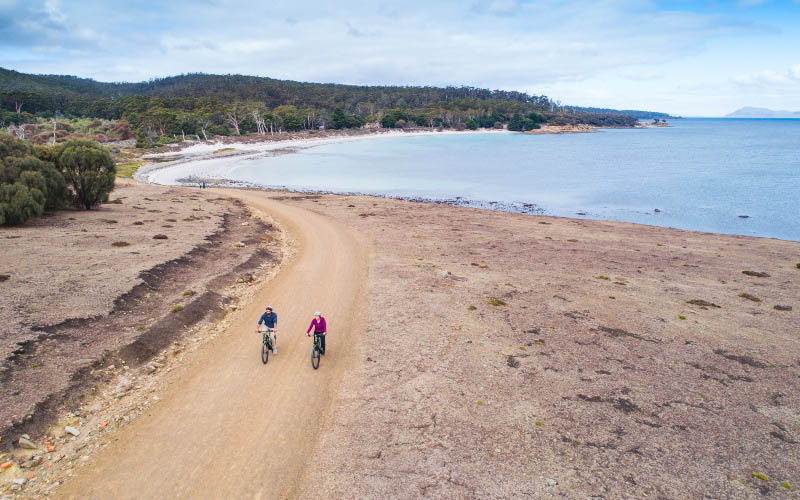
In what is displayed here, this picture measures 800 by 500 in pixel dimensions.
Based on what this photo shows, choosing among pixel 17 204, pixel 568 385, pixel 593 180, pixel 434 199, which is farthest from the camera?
pixel 593 180

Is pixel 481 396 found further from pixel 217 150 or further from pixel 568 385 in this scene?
pixel 217 150

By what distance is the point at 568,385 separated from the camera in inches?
571

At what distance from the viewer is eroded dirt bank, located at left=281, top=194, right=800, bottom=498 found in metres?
10.5

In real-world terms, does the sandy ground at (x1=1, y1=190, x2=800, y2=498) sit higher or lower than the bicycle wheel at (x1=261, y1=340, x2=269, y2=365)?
lower

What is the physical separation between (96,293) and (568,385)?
20.0 meters

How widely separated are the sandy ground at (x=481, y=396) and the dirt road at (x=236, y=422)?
2.1 inches

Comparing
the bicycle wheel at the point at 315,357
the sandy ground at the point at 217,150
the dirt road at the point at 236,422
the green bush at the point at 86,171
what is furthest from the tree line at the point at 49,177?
the sandy ground at the point at 217,150

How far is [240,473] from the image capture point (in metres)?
10.1

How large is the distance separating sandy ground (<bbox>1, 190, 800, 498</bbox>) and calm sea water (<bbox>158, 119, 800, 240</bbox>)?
31.9 metres

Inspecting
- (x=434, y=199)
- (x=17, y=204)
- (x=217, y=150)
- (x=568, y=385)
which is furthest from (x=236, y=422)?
(x=217, y=150)

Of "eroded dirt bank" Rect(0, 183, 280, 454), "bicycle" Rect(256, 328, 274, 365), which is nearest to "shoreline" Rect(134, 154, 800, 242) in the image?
"eroded dirt bank" Rect(0, 183, 280, 454)

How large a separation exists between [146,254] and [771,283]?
3898 cm

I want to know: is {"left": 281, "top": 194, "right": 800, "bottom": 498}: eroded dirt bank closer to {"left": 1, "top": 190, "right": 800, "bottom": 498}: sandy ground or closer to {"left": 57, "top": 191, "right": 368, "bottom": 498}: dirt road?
{"left": 1, "top": 190, "right": 800, "bottom": 498}: sandy ground

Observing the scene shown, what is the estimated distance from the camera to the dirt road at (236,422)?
974 centimetres
